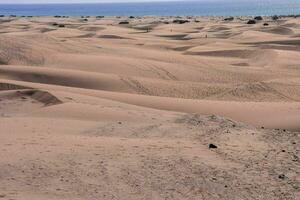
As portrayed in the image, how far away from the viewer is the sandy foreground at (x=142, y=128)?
579cm

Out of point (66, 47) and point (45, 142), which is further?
point (66, 47)

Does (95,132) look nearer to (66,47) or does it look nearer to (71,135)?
(71,135)

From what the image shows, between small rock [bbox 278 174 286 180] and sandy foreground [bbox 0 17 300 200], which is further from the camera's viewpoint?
small rock [bbox 278 174 286 180]

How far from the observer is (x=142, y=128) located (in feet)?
28.3

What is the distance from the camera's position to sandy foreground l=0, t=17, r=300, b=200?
5.79 m

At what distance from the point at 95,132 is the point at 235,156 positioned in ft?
8.11

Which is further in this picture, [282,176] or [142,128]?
[142,128]

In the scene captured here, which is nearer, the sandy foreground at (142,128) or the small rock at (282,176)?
the sandy foreground at (142,128)

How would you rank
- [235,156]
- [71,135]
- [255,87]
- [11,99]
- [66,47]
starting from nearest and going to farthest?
1. [235,156]
2. [71,135]
3. [11,99]
4. [255,87]
5. [66,47]

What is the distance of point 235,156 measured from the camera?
6891mm

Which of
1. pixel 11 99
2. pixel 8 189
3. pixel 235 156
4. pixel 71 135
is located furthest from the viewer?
pixel 11 99

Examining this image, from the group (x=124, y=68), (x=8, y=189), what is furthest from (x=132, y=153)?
(x=124, y=68)

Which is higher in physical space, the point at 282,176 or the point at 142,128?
the point at 282,176

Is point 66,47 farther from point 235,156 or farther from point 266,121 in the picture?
point 235,156
